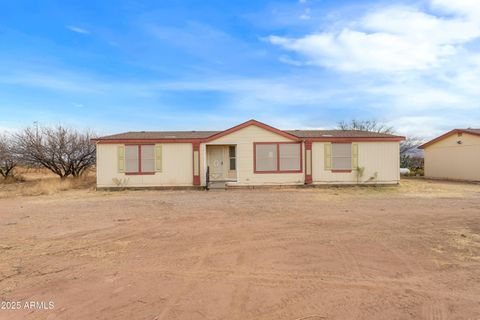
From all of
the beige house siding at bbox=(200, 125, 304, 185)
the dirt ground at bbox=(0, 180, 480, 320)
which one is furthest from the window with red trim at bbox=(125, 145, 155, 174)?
the dirt ground at bbox=(0, 180, 480, 320)

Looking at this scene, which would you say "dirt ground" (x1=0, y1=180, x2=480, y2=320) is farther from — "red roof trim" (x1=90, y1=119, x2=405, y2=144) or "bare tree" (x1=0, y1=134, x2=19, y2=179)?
"bare tree" (x1=0, y1=134, x2=19, y2=179)

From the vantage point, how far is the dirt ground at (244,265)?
4.10 metres

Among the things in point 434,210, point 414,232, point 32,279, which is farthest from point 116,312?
point 434,210

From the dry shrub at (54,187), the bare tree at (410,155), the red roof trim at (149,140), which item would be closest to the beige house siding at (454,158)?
the bare tree at (410,155)

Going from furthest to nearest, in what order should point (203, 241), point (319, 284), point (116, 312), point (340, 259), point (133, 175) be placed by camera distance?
1. point (133, 175)
2. point (203, 241)
3. point (340, 259)
4. point (319, 284)
5. point (116, 312)

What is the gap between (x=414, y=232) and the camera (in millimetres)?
7867

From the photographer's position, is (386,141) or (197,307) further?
(386,141)

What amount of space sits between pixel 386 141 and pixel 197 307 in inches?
711

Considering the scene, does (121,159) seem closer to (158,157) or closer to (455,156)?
(158,157)

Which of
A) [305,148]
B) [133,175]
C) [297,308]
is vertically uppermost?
[305,148]

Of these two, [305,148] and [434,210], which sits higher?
[305,148]

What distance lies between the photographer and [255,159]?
19.6 metres

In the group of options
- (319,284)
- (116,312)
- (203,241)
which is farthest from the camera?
(203,241)

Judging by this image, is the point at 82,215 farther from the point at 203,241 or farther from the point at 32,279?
the point at 32,279
